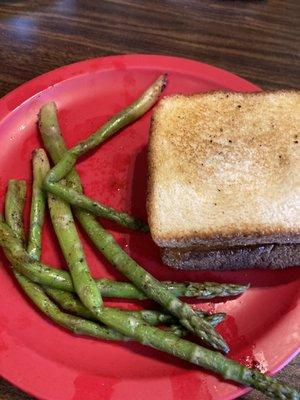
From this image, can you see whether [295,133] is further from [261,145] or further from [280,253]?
[280,253]

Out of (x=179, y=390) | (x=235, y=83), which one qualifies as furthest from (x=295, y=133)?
(x=179, y=390)

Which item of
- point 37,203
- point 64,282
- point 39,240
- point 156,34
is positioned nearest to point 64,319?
point 64,282

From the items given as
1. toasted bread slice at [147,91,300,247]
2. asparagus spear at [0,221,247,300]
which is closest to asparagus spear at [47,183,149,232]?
toasted bread slice at [147,91,300,247]

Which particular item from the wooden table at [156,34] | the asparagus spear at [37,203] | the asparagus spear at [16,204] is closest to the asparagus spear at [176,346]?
the asparagus spear at [37,203]

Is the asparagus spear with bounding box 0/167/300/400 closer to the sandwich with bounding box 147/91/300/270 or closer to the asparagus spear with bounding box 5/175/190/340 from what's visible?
the asparagus spear with bounding box 5/175/190/340

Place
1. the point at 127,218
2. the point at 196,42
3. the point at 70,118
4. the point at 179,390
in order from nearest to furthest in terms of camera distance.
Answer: the point at 179,390 < the point at 127,218 < the point at 70,118 < the point at 196,42
